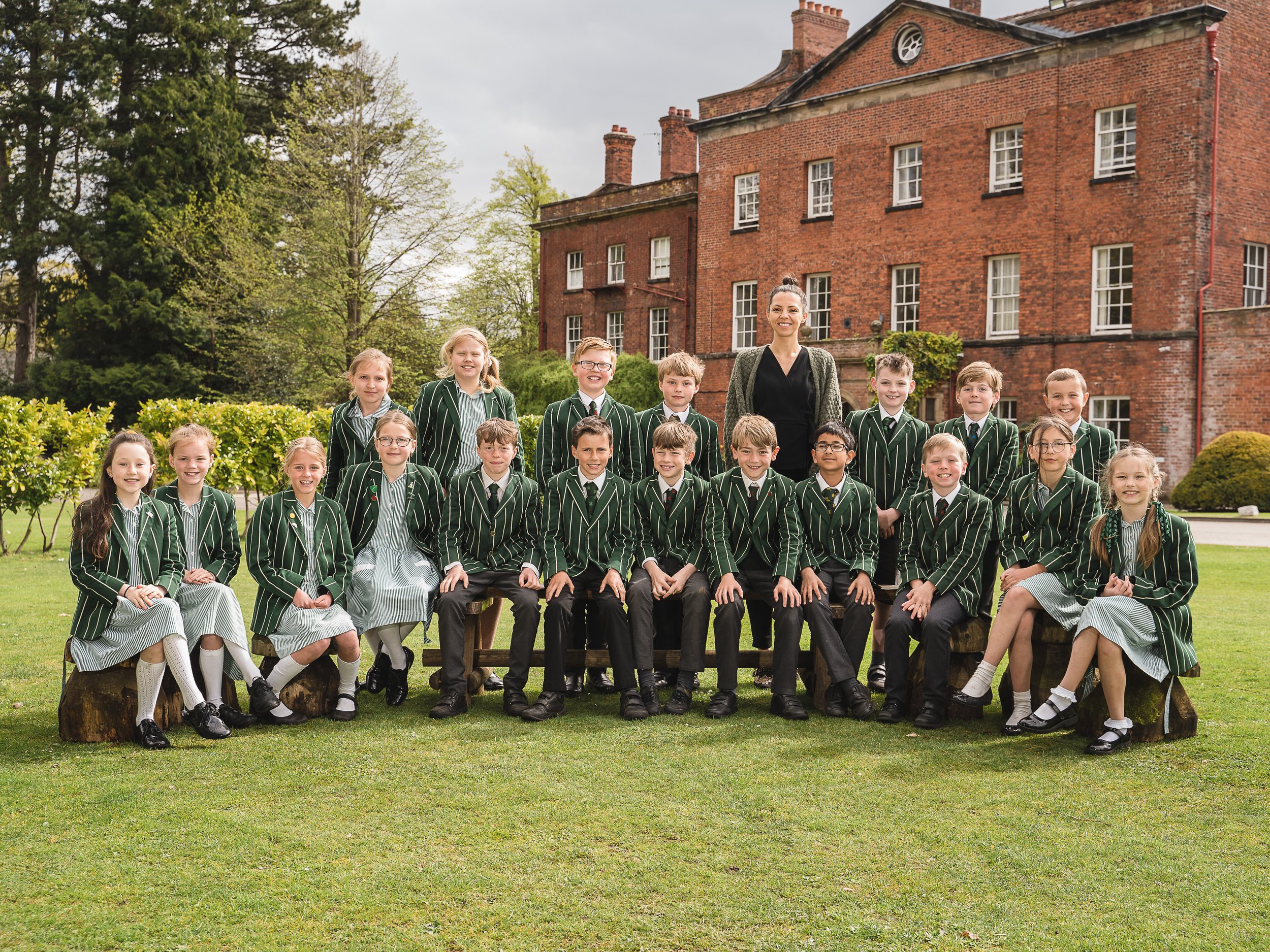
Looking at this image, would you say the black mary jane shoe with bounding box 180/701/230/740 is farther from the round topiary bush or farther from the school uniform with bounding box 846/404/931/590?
the round topiary bush

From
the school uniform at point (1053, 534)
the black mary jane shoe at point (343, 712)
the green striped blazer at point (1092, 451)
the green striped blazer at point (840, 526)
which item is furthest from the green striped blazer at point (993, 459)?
the black mary jane shoe at point (343, 712)

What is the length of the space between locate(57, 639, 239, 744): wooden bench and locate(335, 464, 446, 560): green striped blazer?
4.95 feet

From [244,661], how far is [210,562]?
0.64m

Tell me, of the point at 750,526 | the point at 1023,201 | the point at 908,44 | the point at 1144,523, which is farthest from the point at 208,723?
the point at 908,44

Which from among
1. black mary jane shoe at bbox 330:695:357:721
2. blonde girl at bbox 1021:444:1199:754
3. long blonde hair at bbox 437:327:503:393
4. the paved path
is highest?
long blonde hair at bbox 437:327:503:393

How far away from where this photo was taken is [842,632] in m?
6.54

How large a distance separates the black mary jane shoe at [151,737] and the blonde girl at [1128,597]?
4503mm

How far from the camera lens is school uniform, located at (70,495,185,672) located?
224 inches

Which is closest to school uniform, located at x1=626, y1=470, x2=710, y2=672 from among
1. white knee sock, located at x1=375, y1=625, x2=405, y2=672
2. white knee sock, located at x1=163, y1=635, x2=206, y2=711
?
white knee sock, located at x1=375, y1=625, x2=405, y2=672

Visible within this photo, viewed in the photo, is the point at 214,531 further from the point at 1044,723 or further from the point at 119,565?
the point at 1044,723

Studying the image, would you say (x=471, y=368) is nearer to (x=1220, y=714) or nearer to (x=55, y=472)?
(x=1220, y=714)

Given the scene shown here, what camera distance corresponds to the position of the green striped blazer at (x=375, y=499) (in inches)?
265

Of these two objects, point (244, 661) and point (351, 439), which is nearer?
point (244, 661)

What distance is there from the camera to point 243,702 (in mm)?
6660
